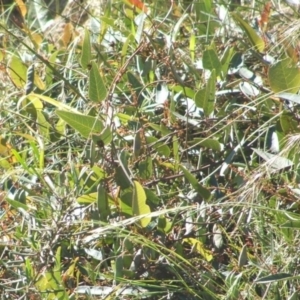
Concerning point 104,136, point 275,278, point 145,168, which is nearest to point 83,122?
Answer: point 104,136

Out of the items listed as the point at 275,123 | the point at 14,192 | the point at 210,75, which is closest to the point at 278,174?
the point at 275,123

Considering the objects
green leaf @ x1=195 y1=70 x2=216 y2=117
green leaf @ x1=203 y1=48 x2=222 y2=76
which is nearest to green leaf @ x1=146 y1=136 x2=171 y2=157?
green leaf @ x1=195 y1=70 x2=216 y2=117

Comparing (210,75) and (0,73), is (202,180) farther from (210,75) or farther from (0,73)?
(0,73)

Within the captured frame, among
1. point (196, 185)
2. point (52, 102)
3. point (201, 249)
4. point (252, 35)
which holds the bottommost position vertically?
point (201, 249)

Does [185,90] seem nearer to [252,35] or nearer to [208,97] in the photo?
[208,97]

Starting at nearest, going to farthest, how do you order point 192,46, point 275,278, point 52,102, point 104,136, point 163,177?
point 275,278
point 104,136
point 163,177
point 52,102
point 192,46

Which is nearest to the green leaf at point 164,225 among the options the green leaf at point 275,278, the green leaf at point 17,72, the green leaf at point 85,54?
the green leaf at point 275,278

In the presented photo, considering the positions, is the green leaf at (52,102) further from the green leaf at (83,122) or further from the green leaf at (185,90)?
the green leaf at (185,90)
